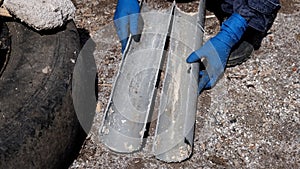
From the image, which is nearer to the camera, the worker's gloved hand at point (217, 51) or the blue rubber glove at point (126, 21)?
the worker's gloved hand at point (217, 51)

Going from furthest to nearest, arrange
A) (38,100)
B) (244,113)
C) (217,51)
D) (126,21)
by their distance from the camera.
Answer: (126,21), (217,51), (244,113), (38,100)

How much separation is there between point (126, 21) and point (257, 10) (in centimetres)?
78

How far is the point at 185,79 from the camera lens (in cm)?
284

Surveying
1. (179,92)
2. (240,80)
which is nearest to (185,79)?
(179,92)

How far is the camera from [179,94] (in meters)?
2.77

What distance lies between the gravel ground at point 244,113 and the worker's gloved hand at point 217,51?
3.1 inches

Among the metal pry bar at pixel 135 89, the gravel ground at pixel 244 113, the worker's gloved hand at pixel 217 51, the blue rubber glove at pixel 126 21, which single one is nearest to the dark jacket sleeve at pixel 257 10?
the worker's gloved hand at pixel 217 51

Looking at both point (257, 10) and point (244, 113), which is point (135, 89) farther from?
point (257, 10)

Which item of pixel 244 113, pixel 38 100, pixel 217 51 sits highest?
pixel 38 100

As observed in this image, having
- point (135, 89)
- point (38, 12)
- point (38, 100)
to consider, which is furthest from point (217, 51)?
point (38, 100)

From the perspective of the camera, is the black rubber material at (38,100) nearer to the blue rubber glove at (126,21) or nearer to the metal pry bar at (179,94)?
the metal pry bar at (179,94)

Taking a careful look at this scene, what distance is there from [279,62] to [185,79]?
0.61 m

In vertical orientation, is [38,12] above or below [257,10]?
above

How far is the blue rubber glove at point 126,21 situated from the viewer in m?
2.94
